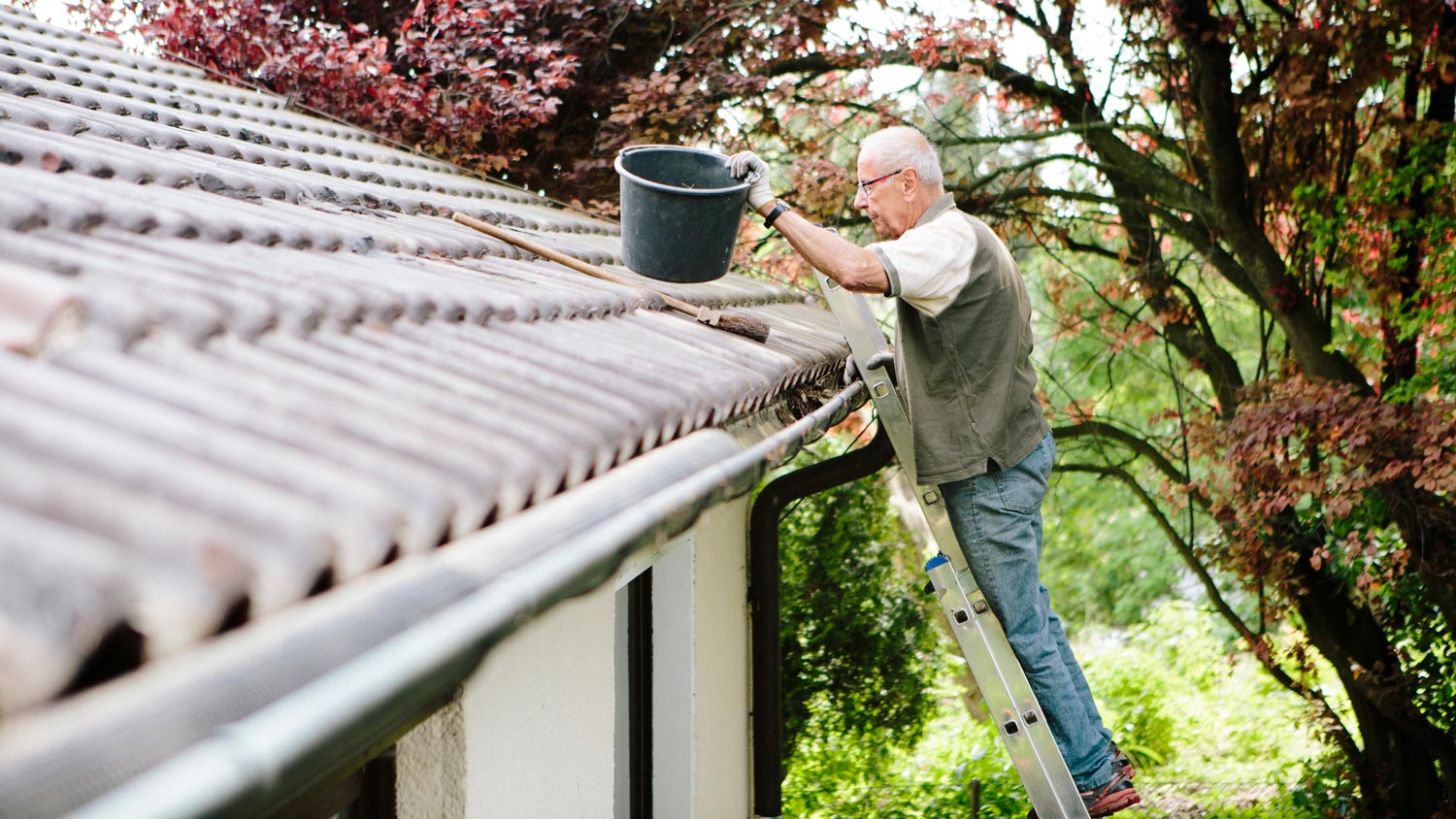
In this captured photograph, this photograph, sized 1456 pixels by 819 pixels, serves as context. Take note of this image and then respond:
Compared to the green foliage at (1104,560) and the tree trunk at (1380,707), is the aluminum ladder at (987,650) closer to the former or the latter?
the tree trunk at (1380,707)

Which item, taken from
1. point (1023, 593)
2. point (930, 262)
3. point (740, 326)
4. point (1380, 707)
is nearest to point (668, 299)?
point (740, 326)

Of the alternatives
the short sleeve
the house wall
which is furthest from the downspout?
the short sleeve

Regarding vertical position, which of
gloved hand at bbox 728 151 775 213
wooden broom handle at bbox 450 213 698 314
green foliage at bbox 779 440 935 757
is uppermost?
gloved hand at bbox 728 151 775 213

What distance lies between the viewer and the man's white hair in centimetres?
344

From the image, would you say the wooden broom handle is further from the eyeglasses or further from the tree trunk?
the tree trunk

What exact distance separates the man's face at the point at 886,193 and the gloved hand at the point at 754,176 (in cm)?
43

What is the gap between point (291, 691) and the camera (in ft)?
2.44

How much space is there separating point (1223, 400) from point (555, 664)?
6.60 meters

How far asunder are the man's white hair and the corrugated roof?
0.76 m

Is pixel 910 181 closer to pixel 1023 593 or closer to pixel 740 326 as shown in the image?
pixel 740 326

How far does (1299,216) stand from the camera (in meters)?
6.25

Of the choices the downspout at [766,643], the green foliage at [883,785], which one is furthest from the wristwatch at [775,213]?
the green foliage at [883,785]

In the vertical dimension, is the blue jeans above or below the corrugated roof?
below

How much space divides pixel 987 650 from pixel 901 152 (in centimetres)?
155
